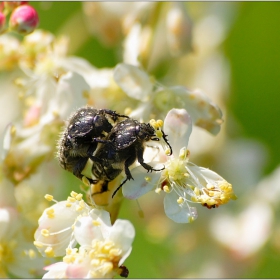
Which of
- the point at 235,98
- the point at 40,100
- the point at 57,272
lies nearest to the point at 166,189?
the point at 57,272

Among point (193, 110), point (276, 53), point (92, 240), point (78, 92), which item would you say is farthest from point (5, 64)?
point (276, 53)

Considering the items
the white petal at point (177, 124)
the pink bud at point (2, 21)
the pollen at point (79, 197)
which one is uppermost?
the pink bud at point (2, 21)

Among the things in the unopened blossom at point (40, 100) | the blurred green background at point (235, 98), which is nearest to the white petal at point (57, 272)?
the unopened blossom at point (40, 100)

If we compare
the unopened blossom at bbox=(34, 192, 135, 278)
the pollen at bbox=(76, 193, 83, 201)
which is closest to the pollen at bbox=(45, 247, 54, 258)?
the unopened blossom at bbox=(34, 192, 135, 278)

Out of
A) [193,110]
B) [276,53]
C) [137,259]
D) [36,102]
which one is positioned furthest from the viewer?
[276,53]

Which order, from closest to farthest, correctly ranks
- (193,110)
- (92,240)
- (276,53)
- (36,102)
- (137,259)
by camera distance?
(92,240) → (193,110) → (36,102) → (137,259) → (276,53)

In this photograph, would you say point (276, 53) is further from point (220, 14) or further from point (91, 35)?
point (91, 35)

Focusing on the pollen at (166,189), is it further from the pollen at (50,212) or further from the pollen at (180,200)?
the pollen at (50,212)
